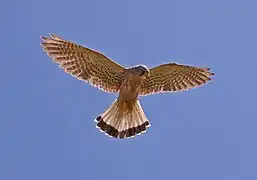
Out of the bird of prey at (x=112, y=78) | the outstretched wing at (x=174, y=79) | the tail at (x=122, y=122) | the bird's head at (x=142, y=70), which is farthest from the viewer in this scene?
the outstretched wing at (x=174, y=79)

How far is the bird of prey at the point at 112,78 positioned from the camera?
65.1ft

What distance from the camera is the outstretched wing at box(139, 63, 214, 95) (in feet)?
67.5

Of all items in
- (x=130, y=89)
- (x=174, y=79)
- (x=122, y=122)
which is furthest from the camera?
(x=174, y=79)

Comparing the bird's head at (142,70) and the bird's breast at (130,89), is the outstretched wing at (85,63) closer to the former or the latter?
the bird's breast at (130,89)

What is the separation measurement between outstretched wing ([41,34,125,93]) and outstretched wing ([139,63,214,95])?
33.0 inches

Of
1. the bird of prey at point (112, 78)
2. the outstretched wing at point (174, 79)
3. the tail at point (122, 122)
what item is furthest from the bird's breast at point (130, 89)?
the outstretched wing at point (174, 79)

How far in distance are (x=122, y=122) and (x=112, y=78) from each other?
1078 millimetres

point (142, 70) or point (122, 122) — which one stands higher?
point (142, 70)

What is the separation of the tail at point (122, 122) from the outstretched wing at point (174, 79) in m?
0.61

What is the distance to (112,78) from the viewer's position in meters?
20.2

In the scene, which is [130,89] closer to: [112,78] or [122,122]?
[112,78]

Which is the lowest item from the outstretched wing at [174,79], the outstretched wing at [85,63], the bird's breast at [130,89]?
the bird's breast at [130,89]

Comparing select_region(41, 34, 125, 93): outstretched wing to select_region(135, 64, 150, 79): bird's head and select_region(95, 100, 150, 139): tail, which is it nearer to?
select_region(95, 100, 150, 139): tail

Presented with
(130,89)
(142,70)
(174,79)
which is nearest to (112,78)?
(130,89)
